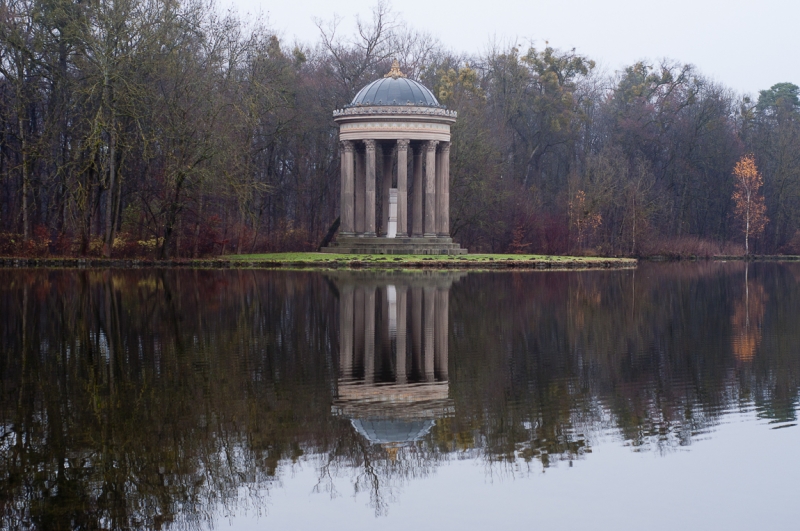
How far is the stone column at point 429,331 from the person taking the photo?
1540 cm

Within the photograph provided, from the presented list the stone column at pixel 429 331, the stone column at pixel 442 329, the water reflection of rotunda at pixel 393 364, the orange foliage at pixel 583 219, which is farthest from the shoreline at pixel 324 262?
the water reflection of rotunda at pixel 393 364

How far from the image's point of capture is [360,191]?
57.8 metres

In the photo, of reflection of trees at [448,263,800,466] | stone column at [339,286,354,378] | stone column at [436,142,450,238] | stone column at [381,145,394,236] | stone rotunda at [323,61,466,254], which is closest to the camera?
reflection of trees at [448,263,800,466]

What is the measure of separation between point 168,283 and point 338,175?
34899 millimetres

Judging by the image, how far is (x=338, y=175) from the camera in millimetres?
68125

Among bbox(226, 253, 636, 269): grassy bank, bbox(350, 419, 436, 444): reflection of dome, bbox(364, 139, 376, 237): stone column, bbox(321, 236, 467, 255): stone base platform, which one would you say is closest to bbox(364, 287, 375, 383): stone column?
bbox(350, 419, 436, 444): reflection of dome

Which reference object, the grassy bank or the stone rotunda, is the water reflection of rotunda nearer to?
the grassy bank

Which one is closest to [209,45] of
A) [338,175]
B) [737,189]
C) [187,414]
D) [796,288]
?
[338,175]

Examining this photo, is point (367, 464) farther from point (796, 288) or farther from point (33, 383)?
point (796, 288)

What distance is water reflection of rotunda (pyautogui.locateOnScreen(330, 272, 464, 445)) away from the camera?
11.5 m

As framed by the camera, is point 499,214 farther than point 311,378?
Yes

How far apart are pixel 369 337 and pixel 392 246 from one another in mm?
35225

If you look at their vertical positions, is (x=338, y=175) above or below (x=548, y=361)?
above

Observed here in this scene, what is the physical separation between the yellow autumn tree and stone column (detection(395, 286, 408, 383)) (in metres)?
58.9
